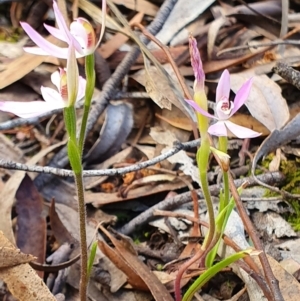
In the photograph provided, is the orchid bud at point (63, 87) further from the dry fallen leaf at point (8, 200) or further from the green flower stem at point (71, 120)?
the dry fallen leaf at point (8, 200)

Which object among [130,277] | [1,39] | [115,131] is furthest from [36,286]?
[1,39]

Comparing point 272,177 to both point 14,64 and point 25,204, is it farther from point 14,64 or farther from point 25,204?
point 14,64

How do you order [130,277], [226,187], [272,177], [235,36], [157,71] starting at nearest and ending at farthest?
[226,187] → [130,277] → [272,177] → [157,71] → [235,36]

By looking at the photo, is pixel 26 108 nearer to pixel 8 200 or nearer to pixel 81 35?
pixel 81 35

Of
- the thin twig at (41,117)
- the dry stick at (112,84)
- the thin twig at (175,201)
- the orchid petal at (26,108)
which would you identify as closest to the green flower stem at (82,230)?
the orchid petal at (26,108)

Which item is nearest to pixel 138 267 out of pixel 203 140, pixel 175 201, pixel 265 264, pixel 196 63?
pixel 175 201
